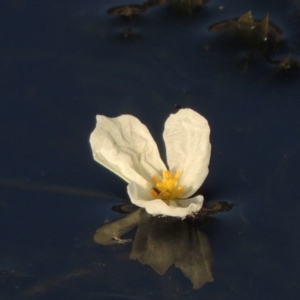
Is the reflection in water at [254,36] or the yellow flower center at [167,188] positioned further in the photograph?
the reflection in water at [254,36]

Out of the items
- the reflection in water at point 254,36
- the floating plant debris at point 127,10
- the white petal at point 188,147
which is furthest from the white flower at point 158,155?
the floating plant debris at point 127,10

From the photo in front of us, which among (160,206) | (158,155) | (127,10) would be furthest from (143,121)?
(127,10)

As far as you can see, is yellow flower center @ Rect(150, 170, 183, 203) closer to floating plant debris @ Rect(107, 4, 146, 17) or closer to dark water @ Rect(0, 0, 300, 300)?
dark water @ Rect(0, 0, 300, 300)

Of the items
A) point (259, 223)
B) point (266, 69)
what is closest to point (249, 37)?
point (266, 69)

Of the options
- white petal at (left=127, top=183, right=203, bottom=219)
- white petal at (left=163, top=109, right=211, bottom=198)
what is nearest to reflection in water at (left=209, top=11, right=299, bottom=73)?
white petal at (left=163, top=109, right=211, bottom=198)

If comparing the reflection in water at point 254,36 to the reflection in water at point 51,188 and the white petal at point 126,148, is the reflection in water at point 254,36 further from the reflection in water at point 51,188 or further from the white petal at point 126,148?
the reflection in water at point 51,188

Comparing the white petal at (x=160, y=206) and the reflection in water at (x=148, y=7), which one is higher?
the reflection in water at (x=148, y=7)
